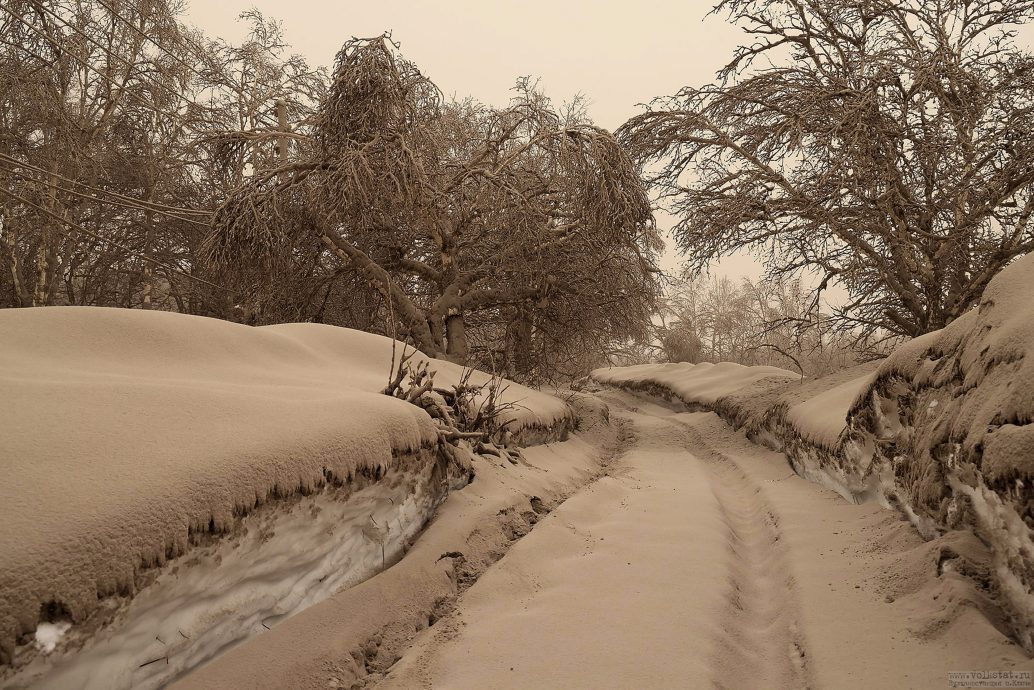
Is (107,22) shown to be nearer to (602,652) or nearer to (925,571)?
(602,652)

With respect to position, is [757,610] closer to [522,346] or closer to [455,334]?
[455,334]

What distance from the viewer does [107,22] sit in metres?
10.4

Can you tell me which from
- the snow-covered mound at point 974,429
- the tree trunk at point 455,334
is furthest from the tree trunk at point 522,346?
the snow-covered mound at point 974,429

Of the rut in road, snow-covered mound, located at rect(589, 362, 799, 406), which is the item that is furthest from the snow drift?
snow-covered mound, located at rect(589, 362, 799, 406)

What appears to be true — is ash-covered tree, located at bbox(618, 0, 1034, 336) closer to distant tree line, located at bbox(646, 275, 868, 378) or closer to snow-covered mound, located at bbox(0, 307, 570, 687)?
snow-covered mound, located at bbox(0, 307, 570, 687)

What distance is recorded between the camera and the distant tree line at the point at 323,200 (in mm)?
8219

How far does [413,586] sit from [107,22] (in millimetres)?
12248

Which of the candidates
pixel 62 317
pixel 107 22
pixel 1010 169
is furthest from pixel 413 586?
pixel 107 22

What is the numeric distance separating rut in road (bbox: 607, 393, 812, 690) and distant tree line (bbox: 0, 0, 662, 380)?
17.0 feet

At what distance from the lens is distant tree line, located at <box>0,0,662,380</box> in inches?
324

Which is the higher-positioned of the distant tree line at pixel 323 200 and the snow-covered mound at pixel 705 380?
the distant tree line at pixel 323 200

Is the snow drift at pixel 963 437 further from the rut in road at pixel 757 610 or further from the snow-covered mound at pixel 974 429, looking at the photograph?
the rut in road at pixel 757 610

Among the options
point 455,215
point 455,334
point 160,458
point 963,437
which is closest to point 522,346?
point 455,334

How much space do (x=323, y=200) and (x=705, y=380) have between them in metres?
10.3
